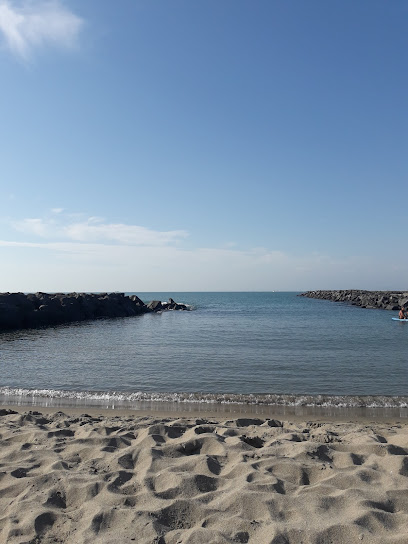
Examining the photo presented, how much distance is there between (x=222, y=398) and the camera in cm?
963

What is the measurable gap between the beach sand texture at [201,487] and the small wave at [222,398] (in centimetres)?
345

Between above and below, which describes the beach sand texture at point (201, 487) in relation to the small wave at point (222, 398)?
above

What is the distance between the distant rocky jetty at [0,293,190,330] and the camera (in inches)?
1057

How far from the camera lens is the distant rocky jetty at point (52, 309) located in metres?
26.9

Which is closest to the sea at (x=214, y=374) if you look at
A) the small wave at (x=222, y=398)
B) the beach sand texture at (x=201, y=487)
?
the small wave at (x=222, y=398)

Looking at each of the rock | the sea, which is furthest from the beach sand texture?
the rock

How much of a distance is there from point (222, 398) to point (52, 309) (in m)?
25.6

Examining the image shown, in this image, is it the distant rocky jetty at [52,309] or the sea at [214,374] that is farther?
the distant rocky jetty at [52,309]

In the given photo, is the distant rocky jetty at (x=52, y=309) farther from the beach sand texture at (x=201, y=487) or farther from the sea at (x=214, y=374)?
the beach sand texture at (x=201, y=487)

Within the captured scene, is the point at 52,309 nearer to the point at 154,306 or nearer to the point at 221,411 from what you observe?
the point at 154,306

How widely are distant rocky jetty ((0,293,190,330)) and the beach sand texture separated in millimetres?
23364

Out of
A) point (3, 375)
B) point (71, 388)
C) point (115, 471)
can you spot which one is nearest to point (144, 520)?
point (115, 471)

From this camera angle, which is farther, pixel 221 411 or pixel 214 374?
pixel 214 374

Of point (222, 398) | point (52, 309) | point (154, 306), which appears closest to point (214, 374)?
point (222, 398)
